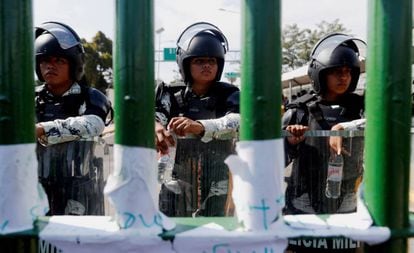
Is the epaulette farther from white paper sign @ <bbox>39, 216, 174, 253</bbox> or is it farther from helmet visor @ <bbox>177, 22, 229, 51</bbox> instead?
white paper sign @ <bbox>39, 216, 174, 253</bbox>

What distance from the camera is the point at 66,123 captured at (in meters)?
2.57

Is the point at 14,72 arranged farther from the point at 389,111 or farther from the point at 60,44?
the point at 60,44

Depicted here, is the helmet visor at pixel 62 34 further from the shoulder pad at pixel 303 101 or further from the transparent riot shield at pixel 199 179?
the shoulder pad at pixel 303 101

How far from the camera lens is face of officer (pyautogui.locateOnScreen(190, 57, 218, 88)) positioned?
123 inches

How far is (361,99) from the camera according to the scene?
3.02m

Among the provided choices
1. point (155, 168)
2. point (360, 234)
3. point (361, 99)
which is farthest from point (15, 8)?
point (361, 99)

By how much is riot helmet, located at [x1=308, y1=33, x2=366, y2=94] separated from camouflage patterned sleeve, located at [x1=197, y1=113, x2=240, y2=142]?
635 mm

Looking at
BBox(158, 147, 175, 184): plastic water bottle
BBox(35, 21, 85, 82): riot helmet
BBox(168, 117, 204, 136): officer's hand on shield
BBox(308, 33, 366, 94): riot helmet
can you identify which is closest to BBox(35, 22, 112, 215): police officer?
BBox(35, 21, 85, 82): riot helmet

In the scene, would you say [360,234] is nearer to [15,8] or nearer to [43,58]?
[15,8]

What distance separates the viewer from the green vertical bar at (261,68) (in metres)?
1.12

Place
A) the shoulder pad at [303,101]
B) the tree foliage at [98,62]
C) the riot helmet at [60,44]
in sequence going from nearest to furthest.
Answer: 1. the riot helmet at [60,44]
2. the shoulder pad at [303,101]
3. the tree foliage at [98,62]

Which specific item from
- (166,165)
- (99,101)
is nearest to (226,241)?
(166,165)

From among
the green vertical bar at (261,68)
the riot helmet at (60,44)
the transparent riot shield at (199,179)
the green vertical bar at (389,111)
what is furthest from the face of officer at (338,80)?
the green vertical bar at (261,68)

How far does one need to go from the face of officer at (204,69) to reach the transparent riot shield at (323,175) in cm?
81
